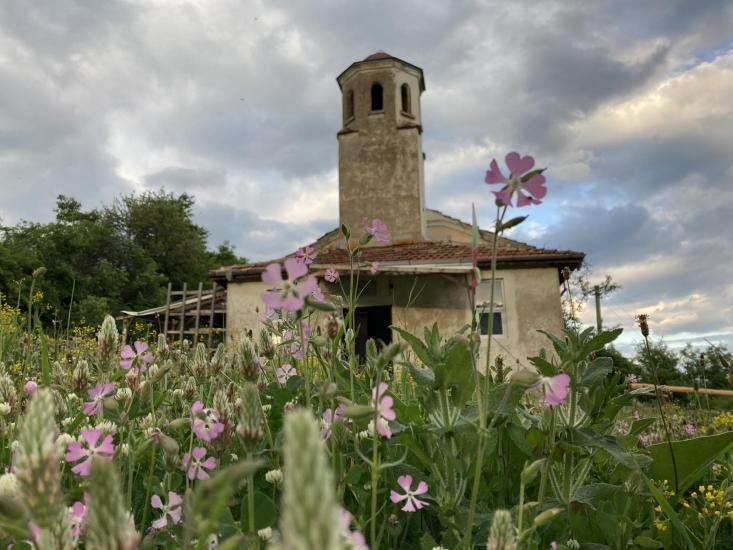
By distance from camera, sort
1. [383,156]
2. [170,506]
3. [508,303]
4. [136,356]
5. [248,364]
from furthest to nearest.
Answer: [383,156], [508,303], [136,356], [248,364], [170,506]

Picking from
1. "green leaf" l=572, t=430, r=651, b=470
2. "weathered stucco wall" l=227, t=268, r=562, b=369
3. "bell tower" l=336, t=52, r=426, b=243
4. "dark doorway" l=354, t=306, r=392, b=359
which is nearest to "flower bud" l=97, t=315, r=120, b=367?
"green leaf" l=572, t=430, r=651, b=470

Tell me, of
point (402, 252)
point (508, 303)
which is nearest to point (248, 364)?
point (508, 303)

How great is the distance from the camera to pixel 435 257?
16.8 m

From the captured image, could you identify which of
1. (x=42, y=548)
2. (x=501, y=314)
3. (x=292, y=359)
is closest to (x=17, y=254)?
(x=501, y=314)

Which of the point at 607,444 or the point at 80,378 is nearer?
the point at 607,444

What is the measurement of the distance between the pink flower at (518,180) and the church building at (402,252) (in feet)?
43.5

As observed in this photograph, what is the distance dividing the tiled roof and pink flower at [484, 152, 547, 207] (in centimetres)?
1345

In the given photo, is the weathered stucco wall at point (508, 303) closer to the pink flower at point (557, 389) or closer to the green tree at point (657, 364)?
the green tree at point (657, 364)

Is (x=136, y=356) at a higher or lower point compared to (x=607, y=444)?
higher

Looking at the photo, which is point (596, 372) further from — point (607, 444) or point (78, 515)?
point (78, 515)

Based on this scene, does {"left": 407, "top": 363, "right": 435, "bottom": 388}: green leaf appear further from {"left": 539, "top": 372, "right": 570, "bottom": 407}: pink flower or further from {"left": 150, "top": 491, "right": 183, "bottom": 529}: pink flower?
{"left": 150, "top": 491, "right": 183, "bottom": 529}: pink flower

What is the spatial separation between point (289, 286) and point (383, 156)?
19.4 meters

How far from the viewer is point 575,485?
1.59m

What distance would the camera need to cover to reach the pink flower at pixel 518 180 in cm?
123
